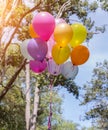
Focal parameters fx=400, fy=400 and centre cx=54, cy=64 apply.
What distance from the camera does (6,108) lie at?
19.9m

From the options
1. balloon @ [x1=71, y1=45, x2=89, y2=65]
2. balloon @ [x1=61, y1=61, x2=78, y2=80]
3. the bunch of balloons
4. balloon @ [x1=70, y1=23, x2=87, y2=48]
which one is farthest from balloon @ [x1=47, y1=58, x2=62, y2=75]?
balloon @ [x1=70, y1=23, x2=87, y2=48]

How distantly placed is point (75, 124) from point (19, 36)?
34534mm

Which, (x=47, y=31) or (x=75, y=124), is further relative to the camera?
(x=75, y=124)

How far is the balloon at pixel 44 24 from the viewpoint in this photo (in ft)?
22.6

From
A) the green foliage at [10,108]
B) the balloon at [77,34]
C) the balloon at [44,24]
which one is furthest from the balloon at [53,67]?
the green foliage at [10,108]

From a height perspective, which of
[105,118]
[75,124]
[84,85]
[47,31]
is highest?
[47,31]

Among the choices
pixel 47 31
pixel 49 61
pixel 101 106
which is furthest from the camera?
pixel 101 106

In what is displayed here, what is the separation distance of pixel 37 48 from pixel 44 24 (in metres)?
0.44

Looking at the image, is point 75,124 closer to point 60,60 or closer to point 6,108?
point 6,108

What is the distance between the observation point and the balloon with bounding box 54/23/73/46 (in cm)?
689

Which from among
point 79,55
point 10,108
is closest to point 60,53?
point 79,55

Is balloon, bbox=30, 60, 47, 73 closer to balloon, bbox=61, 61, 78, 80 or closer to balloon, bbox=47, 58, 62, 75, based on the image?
balloon, bbox=47, 58, 62, 75

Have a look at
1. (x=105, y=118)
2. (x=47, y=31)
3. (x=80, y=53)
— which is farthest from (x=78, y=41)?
(x=105, y=118)

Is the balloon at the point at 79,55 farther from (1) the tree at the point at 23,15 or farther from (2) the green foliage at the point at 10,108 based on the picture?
(2) the green foliage at the point at 10,108
